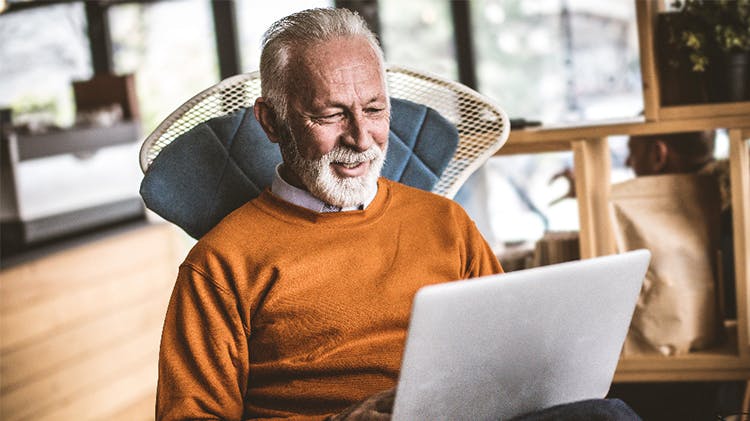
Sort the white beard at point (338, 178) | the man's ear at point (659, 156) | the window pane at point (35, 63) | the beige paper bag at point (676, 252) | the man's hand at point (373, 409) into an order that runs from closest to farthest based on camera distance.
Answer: the man's hand at point (373, 409) < the white beard at point (338, 178) < the beige paper bag at point (676, 252) < the man's ear at point (659, 156) < the window pane at point (35, 63)

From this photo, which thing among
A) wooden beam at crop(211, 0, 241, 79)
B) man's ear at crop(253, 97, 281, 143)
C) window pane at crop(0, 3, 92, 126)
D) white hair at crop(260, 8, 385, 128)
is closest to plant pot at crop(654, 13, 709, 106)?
white hair at crop(260, 8, 385, 128)

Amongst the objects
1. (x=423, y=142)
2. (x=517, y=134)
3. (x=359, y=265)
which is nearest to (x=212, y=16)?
(x=517, y=134)

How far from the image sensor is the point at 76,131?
4.24 m

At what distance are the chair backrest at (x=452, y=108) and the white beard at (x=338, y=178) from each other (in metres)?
0.32

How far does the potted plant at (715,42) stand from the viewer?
6.97 ft

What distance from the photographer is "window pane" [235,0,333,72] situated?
5535 millimetres

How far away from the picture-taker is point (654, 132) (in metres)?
2.21

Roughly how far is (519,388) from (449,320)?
0.21m

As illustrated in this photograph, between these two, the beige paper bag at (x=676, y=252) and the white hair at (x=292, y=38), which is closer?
the white hair at (x=292, y=38)

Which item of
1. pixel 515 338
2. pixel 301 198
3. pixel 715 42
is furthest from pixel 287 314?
pixel 715 42

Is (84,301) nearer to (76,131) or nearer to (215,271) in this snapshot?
(76,131)

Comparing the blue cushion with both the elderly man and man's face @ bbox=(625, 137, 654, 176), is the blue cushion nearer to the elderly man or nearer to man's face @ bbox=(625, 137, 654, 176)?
the elderly man

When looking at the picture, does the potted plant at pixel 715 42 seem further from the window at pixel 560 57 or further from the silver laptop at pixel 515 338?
the window at pixel 560 57

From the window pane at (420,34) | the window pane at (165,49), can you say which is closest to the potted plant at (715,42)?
the window pane at (420,34)
